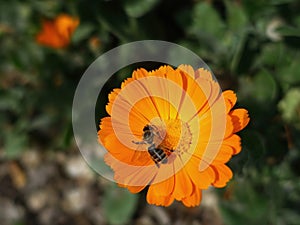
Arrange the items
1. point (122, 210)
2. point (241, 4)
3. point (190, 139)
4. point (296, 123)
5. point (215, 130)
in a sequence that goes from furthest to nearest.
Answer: point (122, 210) < point (241, 4) < point (296, 123) < point (190, 139) < point (215, 130)

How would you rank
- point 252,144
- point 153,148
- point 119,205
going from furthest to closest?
point 119,205, point 252,144, point 153,148

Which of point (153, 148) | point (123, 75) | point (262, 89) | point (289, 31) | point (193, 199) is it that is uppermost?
point (153, 148)

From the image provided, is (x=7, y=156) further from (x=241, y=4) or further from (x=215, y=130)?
(x=215, y=130)

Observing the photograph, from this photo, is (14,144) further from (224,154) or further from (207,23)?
(224,154)

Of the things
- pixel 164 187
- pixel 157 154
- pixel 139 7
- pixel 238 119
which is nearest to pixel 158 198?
pixel 164 187

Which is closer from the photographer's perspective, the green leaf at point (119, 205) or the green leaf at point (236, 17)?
the green leaf at point (236, 17)

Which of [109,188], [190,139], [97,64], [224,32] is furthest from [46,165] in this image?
[190,139]

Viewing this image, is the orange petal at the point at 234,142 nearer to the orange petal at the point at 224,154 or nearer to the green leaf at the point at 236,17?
the orange petal at the point at 224,154

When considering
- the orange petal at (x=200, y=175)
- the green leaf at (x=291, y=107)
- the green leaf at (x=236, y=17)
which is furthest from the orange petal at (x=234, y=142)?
the green leaf at (x=236, y=17)
